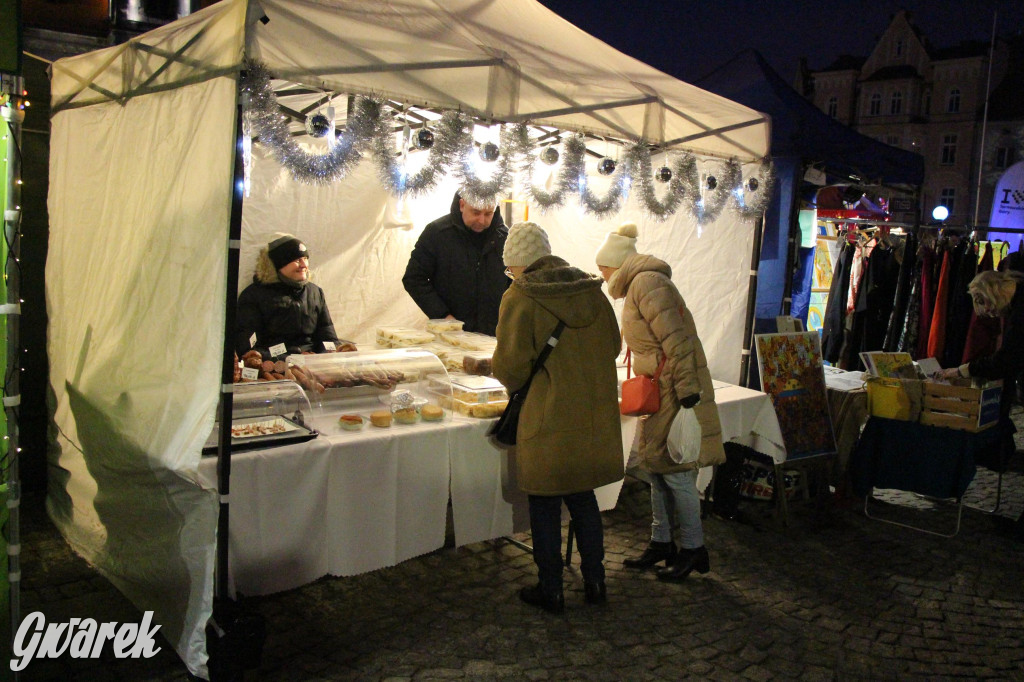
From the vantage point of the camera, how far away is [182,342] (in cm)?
261

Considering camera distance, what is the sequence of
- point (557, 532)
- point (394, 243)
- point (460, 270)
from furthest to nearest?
point (394, 243), point (460, 270), point (557, 532)

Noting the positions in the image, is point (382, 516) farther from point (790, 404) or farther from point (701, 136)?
point (701, 136)

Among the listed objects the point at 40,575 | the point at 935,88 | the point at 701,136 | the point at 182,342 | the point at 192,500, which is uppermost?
the point at 935,88

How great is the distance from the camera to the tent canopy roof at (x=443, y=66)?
2879 mm

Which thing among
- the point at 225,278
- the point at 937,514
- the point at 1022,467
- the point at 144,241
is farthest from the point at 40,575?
the point at 1022,467

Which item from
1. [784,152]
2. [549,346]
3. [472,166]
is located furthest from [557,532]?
[784,152]

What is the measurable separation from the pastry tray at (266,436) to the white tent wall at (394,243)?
102 inches

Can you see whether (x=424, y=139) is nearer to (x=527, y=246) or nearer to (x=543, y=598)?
(x=527, y=246)

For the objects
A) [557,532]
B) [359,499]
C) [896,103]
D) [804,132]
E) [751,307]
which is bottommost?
[557,532]

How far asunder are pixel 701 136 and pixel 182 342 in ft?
11.9

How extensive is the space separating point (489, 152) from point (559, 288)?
A: 1.20 metres

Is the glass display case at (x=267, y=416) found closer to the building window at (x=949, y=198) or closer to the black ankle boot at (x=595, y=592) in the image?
the black ankle boot at (x=595, y=592)

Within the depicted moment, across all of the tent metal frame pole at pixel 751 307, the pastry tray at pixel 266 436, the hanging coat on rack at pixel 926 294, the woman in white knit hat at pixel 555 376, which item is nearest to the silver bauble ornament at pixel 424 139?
the woman in white knit hat at pixel 555 376

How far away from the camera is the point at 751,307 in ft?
17.0
